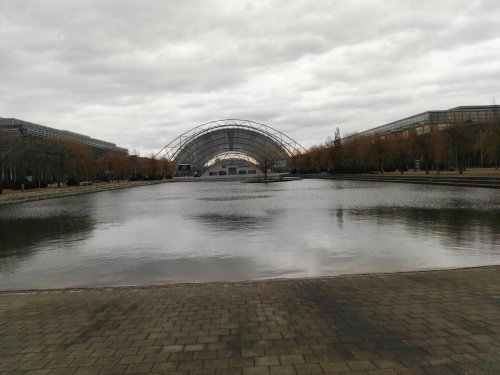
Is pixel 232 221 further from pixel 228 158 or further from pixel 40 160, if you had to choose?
pixel 228 158

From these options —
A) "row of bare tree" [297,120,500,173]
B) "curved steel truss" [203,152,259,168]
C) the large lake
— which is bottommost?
the large lake

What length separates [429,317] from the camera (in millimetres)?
5098

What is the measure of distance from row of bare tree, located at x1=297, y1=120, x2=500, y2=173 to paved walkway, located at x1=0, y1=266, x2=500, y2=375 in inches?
1555

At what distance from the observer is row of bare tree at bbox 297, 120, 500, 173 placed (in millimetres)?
49156

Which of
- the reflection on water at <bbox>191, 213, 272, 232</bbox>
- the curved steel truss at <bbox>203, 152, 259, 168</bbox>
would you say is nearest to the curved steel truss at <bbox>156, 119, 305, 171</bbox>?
the curved steel truss at <bbox>203, 152, 259, 168</bbox>

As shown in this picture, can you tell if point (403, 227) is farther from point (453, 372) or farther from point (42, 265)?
point (42, 265)

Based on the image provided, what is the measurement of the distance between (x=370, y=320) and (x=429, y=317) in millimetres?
834

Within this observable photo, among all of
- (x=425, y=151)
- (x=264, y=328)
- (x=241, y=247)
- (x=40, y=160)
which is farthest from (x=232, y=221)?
(x=40, y=160)

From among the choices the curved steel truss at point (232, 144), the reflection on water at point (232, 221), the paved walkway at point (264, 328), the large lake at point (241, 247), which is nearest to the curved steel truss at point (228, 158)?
the curved steel truss at point (232, 144)

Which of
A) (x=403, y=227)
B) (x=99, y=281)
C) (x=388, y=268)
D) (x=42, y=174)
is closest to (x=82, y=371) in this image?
(x=99, y=281)

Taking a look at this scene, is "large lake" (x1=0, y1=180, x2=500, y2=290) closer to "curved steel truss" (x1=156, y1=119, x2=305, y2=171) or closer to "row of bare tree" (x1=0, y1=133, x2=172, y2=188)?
"row of bare tree" (x1=0, y1=133, x2=172, y2=188)

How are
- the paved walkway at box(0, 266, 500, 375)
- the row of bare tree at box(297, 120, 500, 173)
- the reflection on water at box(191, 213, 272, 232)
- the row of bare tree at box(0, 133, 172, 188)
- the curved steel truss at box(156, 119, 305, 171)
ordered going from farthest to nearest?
the curved steel truss at box(156, 119, 305, 171), the row of bare tree at box(0, 133, 172, 188), the row of bare tree at box(297, 120, 500, 173), the reflection on water at box(191, 213, 272, 232), the paved walkway at box(0, 266, 500, 375)

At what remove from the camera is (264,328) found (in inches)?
192

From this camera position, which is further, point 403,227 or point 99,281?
point 403,227
